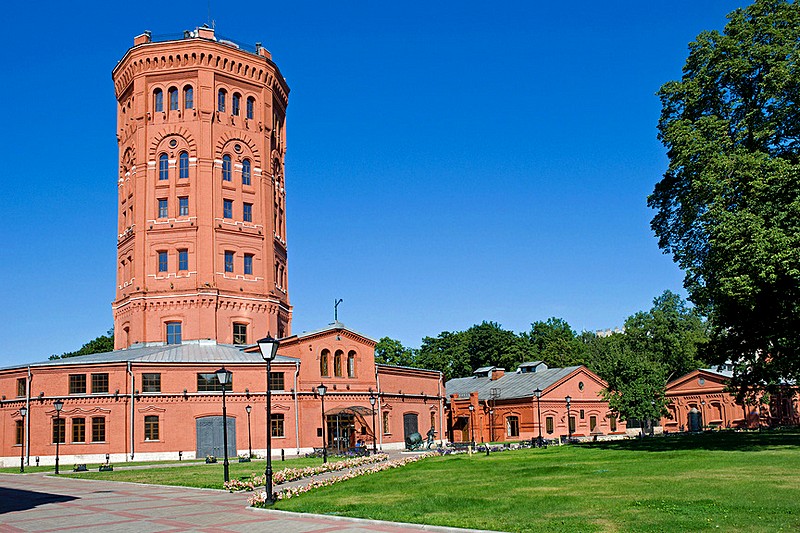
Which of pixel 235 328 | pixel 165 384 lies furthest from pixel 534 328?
pixel 165 384

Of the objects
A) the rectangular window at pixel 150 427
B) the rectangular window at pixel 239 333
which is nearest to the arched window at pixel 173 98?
the rectangular window at pixel 239 333

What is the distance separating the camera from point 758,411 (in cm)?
6931

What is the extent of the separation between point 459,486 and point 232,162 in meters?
40.1

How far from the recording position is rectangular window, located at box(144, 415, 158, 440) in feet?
151

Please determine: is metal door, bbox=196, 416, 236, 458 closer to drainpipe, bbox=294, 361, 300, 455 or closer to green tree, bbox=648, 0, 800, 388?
drainpipe, bbox=294, 361, 300, 455

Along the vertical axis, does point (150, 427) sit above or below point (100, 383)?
below

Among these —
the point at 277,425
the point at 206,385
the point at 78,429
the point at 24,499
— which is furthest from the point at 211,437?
the point at 24,499

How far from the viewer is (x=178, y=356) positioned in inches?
1913

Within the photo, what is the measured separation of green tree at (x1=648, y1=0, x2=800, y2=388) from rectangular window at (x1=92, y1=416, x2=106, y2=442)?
33336 millimetres

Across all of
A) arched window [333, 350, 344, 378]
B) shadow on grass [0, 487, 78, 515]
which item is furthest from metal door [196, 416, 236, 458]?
shadow on grass [0, 487, 78, 515]

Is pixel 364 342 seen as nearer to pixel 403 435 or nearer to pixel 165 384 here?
→ pixel 403 435

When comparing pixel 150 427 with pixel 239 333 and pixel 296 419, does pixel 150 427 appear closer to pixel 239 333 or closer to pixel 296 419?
pixel 296 419

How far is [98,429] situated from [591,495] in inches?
1439

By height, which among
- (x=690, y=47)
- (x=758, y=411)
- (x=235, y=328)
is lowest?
Result: (x=758, y=411)
